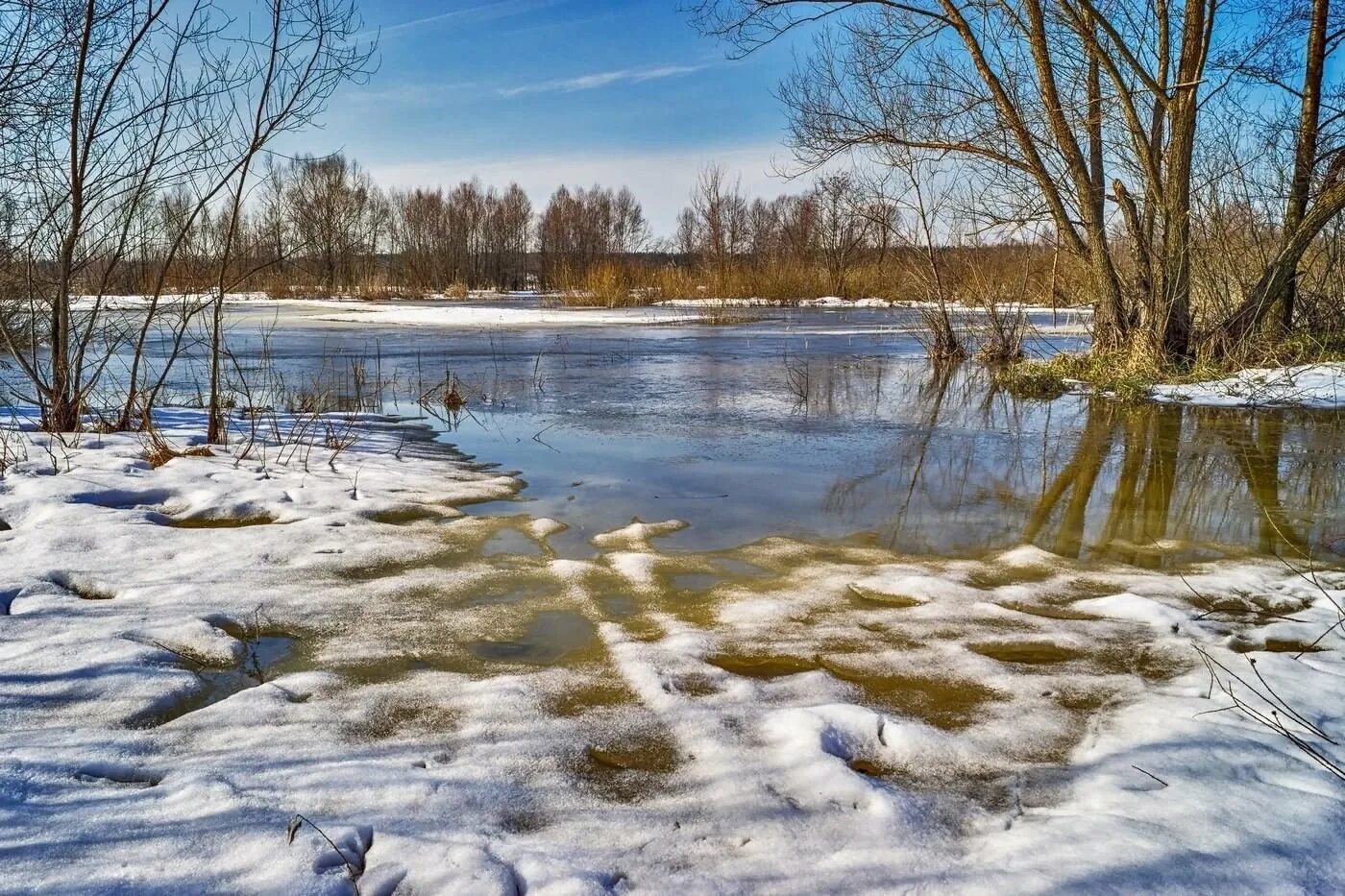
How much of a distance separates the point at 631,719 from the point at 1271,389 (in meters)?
7.53

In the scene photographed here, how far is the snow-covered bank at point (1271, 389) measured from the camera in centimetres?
696

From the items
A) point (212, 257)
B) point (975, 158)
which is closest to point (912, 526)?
point (212, 257)

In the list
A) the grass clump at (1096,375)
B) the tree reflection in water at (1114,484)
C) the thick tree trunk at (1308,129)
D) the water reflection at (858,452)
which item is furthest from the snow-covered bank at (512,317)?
the tree reflection in water at (1114,484)

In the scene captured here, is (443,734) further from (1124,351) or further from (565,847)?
(1124,351)

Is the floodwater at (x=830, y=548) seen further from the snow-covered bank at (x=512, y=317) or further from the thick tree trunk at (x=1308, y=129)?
the snow-covered bank at (x=512, y=317)

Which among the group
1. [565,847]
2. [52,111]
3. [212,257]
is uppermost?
[52,111]

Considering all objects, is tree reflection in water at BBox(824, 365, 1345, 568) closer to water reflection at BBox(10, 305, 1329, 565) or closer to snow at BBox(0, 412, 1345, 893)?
water reflection at BBox(10, 305, 1329, 565)

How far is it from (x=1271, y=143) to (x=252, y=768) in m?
10.3

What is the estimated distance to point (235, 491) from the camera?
3758mm

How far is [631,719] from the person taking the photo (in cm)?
196

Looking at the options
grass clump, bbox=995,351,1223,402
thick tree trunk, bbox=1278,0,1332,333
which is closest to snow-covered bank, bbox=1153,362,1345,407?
grass clump, bbox=995,351,1223,402

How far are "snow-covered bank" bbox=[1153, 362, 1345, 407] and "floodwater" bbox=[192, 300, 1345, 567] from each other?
35cm

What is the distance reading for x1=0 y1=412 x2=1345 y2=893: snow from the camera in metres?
1.40

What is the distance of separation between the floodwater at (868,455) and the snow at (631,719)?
14.8 inches
